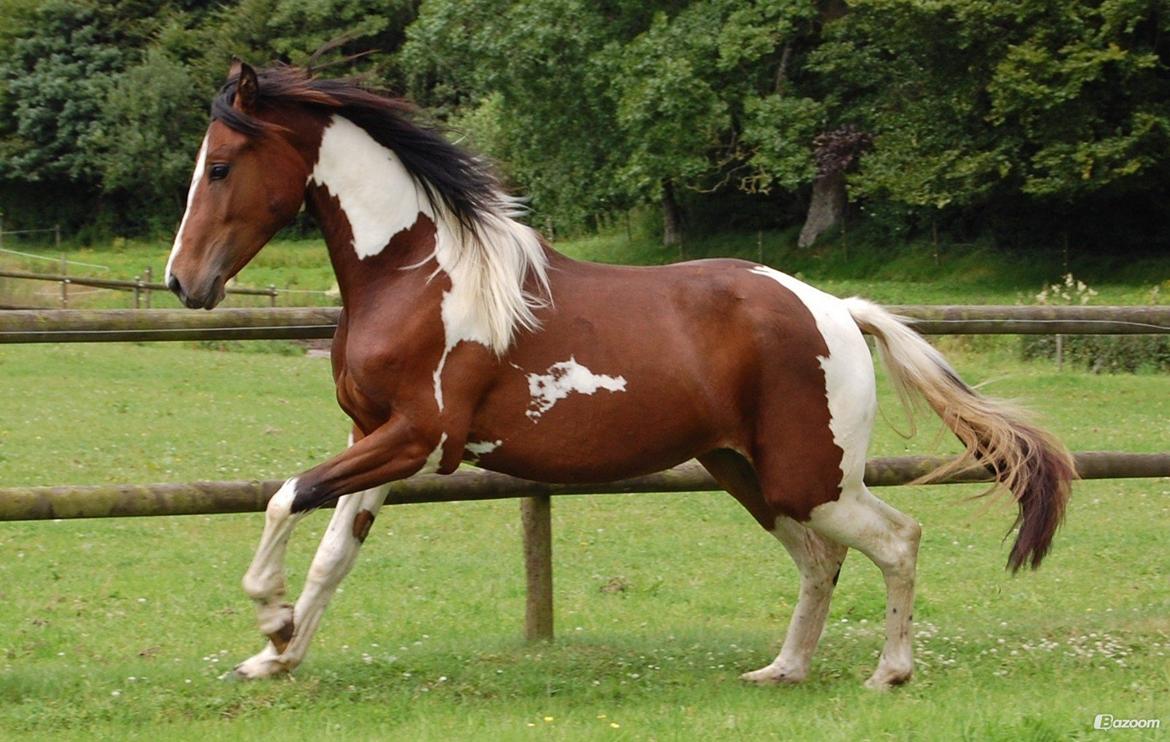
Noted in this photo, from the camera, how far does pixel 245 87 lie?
5.18 metres

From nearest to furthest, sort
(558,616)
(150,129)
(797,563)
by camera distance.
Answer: (797,563) < (558,616) < (150,129)

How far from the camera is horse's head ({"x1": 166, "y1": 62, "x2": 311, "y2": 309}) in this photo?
5090mm

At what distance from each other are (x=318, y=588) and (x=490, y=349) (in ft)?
4.07

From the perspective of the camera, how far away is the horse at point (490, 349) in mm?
5152

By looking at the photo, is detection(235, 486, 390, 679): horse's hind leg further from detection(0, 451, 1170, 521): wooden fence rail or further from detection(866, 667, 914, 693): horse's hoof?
detection(866, 667, 914, 693): horse's hoof

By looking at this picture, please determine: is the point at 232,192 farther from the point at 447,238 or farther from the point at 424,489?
the point at 424,489

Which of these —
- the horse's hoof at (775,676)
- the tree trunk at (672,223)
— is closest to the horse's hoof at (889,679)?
the horse's hoof at (775,676)

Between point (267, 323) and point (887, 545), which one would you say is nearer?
point (887, 545)

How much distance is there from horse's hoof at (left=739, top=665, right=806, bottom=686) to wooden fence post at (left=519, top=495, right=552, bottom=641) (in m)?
1.07

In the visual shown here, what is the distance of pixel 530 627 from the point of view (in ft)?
20.7

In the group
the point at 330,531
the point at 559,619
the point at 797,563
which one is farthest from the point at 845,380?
the point at 559,619

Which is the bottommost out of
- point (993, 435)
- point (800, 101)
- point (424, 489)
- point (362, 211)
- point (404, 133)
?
point (424, 489)

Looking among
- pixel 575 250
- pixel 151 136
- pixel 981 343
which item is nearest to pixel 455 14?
pixel 575 250

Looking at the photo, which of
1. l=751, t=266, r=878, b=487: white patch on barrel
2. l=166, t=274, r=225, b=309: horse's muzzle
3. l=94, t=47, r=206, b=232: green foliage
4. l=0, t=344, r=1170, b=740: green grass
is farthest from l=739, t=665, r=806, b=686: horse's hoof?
l=94, t=47, r=206, b=232: green foliage
